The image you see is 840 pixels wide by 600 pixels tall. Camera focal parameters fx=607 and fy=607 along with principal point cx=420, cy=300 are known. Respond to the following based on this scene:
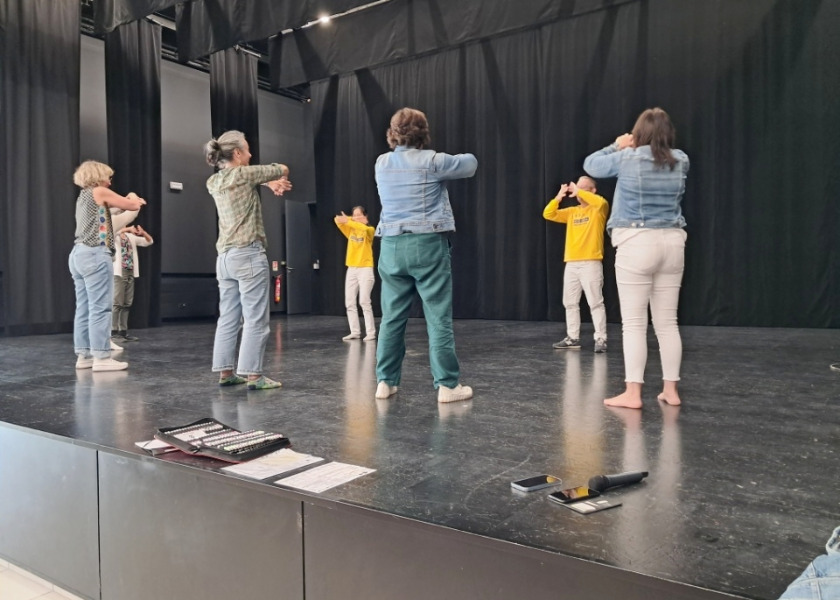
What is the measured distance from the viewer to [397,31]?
25.3ft

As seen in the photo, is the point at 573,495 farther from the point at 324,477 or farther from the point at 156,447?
the point at 156,447

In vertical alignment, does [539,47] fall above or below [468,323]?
above

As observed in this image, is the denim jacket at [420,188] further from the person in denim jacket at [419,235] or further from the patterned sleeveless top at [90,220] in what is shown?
the patterned sleeveless top at [90,220]

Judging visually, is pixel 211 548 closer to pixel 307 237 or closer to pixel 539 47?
pixel 539 47

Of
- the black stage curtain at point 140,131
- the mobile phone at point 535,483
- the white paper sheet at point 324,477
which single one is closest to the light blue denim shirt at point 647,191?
the mobile phone at point 535,483

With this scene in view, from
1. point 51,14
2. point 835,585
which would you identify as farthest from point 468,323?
point 835,585

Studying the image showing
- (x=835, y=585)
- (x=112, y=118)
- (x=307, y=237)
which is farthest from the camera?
(x=307, y=237)

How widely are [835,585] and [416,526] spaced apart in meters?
0.76

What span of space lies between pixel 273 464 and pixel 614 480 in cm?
93

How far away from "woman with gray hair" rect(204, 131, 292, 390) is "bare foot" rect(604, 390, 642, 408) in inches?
67.2

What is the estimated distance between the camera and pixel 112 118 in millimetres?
7953

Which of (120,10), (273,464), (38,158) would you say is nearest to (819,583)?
(273,464)

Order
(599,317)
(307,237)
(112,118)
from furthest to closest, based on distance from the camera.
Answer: (307,237), (112,118), (599,317)

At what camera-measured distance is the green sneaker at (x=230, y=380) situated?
3.33 metres
